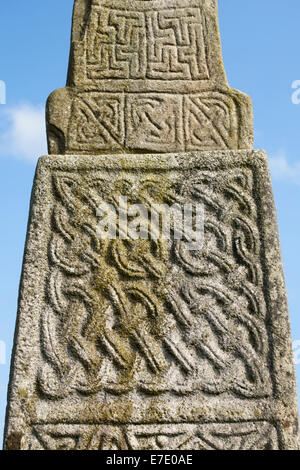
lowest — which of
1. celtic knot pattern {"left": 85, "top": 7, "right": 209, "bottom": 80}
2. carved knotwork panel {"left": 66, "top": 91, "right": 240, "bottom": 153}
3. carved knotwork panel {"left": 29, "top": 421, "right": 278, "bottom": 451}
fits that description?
carved knotwork panel {"left": 29, "top": 421, "right": 278, "bottom": 451}

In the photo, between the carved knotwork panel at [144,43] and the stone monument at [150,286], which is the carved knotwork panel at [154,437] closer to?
the stone monument at [150,286]

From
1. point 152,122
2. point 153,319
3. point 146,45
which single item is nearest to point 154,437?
point 153,319

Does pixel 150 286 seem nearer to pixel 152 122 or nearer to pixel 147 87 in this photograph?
pixel 152 122

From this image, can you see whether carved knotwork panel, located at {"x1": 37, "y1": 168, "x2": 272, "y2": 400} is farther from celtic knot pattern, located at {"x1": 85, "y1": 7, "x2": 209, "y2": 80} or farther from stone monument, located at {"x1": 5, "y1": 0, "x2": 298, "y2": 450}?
celtic knot pattern, located at {"x1": 85, "y1": 7, "x2": 209, "y2": 80}

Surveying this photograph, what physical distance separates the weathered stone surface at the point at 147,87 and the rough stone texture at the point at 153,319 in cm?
21

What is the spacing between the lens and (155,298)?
2367 mm

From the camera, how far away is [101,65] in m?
2.90

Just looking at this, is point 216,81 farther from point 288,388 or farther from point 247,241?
point 288,388

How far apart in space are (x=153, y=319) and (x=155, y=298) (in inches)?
3.9

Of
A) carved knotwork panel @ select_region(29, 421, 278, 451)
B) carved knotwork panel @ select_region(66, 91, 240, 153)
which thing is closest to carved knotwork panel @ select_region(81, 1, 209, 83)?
carved knotwork panel @ select_region(66, 91, 240, 153)

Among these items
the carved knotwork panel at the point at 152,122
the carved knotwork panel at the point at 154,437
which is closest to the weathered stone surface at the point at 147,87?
the carved knotwork panel at the point at 152,122

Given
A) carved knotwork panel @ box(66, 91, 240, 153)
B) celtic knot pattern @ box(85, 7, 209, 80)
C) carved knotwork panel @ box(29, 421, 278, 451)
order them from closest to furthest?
1. carved knotwork panel @ box(29, 421, 278, 451)
2. carved knotwork panel @ box(66, 91, 240, 153)
3. celtic knot pattern @ box(85, 7, 209, 80)

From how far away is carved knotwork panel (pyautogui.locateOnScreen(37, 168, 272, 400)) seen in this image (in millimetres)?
2254

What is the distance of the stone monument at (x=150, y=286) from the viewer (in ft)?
7.21
